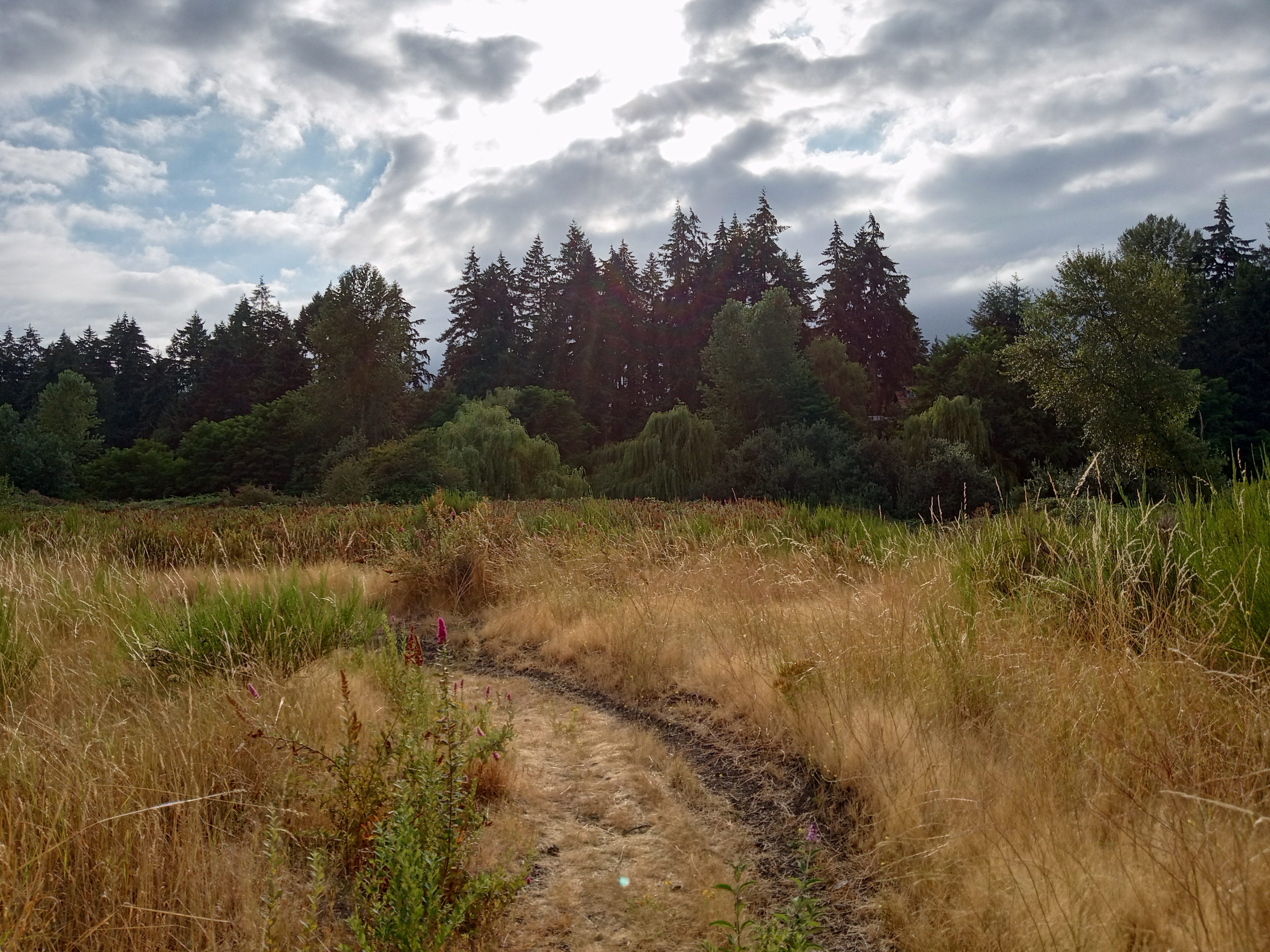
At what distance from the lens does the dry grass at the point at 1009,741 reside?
222 centimetres

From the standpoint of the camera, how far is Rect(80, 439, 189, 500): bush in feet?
102

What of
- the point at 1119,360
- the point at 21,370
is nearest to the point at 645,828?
the point at 1119,360

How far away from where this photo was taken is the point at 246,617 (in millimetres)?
4852

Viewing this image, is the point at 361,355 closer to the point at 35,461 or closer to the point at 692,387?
the point at 35,461

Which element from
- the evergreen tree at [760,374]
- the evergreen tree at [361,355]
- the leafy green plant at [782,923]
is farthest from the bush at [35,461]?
the leafy green plant at [782,923]

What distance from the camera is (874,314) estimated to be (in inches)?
1606

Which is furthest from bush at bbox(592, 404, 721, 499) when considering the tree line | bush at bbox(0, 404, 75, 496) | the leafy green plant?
the leafy green plant

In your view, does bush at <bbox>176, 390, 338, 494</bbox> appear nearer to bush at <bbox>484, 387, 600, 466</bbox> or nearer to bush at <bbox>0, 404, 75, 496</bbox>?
bush at <bbox>0, 404, 75, 496</bbox>

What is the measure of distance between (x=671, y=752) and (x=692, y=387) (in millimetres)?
35455

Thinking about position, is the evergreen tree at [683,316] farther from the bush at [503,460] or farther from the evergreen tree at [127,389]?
the evergreen tree at [127,389]

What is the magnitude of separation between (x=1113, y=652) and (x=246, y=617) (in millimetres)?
4752

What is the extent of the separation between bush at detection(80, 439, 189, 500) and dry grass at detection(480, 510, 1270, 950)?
31687 millimetres

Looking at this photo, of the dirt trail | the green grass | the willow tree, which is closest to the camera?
the dirt trail

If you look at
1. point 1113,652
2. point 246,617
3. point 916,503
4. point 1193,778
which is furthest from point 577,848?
point 916,503
